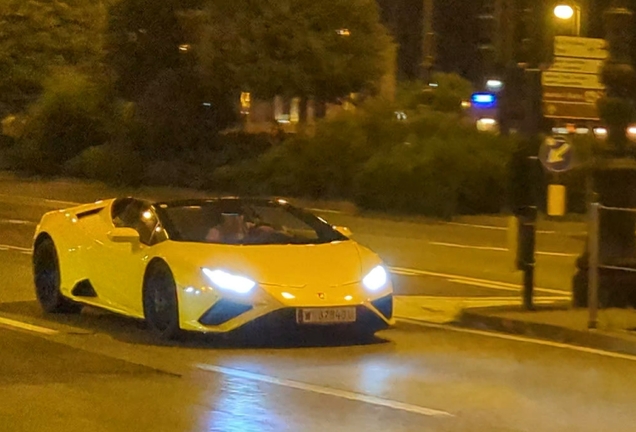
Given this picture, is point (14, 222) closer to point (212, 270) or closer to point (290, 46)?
point (212, 270)

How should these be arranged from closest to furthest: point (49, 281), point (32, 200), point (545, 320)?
1. point (545, 320)
2. point (49, 281)
3. point (32, 200)

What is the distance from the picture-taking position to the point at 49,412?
895 cm

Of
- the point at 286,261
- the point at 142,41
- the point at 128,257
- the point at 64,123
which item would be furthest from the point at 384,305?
the point at 64,123

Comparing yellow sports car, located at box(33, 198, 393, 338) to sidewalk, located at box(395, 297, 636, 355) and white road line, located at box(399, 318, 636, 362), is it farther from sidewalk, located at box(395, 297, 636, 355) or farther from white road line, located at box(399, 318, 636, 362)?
sidewalk, located at box(395, 297, 636, 355)

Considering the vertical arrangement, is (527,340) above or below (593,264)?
below

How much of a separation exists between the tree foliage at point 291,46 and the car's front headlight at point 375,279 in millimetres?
28672

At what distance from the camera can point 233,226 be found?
12.9 metres

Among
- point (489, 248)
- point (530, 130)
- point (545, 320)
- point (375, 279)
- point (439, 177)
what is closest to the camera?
point (375, 279)

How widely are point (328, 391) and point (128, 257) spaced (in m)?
3.46

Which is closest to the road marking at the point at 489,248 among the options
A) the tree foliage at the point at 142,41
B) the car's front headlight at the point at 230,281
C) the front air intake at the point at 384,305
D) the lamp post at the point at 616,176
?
the lamp post at the point at 616,176

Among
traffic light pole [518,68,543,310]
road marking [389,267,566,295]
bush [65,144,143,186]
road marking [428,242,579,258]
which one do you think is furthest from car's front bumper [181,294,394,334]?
bush [65,144,143,186]

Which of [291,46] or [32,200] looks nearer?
[32,200]

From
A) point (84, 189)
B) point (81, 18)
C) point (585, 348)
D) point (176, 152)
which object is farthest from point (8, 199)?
point (585, 348)

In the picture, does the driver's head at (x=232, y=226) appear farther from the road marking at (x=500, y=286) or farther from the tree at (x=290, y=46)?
the tree at (x=290, y=46)
